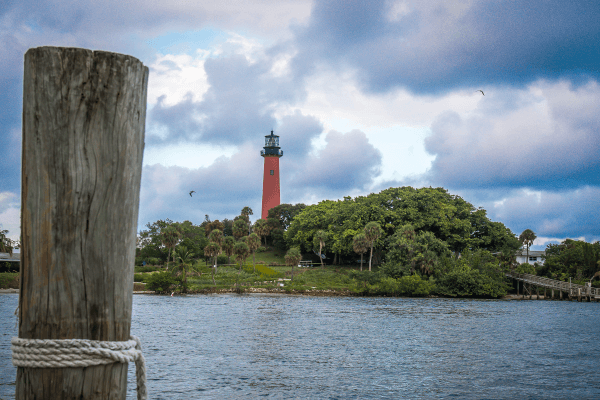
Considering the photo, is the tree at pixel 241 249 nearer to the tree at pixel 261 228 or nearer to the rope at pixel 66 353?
the tree at pixel 261 228

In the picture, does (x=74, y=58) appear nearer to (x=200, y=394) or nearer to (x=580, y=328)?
(x=200, y=394)

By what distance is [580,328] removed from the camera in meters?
40.2

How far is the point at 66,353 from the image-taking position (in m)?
2.42

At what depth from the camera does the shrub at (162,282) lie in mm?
65625

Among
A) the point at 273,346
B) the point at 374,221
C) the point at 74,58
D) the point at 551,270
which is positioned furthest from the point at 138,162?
the point at 551,270

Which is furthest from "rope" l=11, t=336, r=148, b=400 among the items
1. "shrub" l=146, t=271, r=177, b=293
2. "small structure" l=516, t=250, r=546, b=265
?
"small structure" l=516, t=250, r=546, b=265

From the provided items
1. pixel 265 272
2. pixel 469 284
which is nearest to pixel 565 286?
pixel 469 284

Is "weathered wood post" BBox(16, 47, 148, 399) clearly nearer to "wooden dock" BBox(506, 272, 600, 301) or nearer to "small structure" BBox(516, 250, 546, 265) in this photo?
"wooden dock" BBox(506, 272, 600, 301)

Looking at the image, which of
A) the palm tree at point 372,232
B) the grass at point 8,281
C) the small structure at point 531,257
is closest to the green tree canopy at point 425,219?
the palm tree at point 372,232

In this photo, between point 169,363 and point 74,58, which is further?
point 169,363

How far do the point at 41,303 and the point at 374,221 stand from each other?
3018 inches

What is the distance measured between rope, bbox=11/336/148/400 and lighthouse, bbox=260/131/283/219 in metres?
104

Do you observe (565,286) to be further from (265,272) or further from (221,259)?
(221,259)

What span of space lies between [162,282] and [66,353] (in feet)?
217
